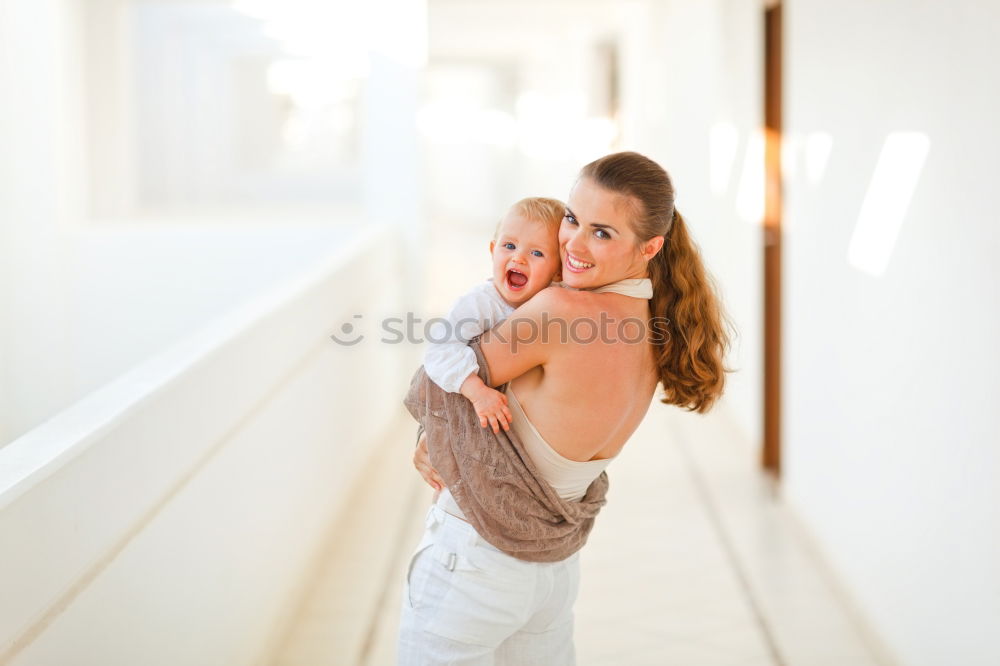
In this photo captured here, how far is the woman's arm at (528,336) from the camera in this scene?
1524 mm

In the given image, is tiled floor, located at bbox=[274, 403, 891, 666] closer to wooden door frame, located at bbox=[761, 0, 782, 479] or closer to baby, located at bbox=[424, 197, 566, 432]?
wooden door frame, located at bbox=[761, 0, 782, 479]

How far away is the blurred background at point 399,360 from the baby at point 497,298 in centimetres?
43

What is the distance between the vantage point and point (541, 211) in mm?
1559

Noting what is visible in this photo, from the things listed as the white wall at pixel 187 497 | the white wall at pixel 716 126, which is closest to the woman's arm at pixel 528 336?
the white wall at pixel 187 497

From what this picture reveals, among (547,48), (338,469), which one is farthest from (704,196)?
(547,48)

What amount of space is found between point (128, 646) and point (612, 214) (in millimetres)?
1249

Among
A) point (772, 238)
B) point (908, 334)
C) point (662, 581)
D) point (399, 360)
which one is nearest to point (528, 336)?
point (908, 334)

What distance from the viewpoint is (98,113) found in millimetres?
7668

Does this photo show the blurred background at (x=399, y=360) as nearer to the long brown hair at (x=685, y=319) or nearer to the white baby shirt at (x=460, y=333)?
the long brown hair at (x=685, y=319)

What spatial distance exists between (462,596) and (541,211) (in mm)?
604

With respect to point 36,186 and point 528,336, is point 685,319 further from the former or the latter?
point 36,186

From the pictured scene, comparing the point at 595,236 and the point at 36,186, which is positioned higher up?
the point at 36,186

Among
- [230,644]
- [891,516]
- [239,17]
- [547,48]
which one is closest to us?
[230,644]

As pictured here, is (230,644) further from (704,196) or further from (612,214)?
(704,196)
